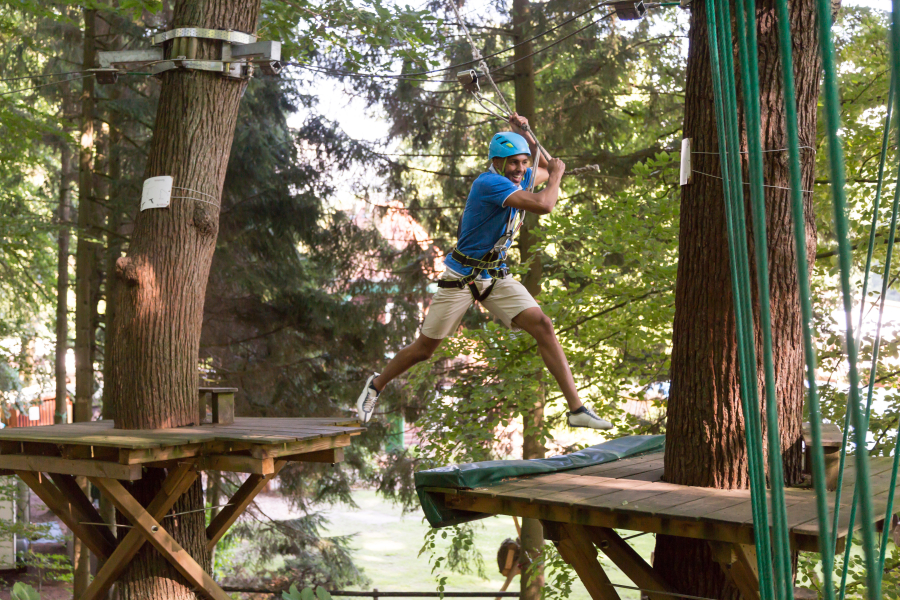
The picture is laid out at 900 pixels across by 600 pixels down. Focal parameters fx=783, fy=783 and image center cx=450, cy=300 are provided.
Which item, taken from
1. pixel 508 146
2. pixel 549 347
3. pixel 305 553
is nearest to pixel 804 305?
pixel 549 347

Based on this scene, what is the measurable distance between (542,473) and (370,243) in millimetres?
7323

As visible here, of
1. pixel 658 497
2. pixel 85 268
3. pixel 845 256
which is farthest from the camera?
pixel 85 268

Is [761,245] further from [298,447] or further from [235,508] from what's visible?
[235,508]

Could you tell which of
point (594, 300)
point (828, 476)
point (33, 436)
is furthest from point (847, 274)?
point (594, 300)

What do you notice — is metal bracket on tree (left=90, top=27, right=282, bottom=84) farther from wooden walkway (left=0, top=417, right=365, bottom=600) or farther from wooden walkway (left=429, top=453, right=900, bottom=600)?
wooden walkway (left=429, top=453, right=900, bottom=600)

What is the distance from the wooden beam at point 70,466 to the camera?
4.08m

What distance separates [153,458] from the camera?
4.03m

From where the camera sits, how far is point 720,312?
127 inches

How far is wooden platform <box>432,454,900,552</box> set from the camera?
2.61 m

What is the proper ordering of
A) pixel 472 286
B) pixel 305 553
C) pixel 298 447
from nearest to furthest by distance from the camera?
pixel 472 286
pixel 298 447
pixel 305 553

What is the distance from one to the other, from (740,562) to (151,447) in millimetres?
2810

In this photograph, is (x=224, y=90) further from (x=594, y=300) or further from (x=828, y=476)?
(x=828, y=476)

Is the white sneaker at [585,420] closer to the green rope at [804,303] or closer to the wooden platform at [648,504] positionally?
the wooden platform at [648,504]

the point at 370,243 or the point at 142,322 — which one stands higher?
the point at 370,243
